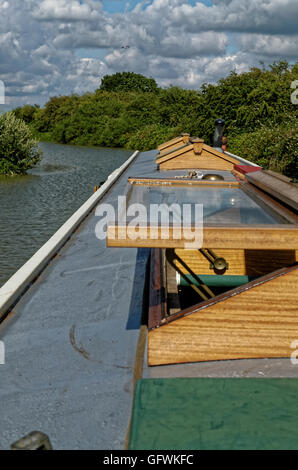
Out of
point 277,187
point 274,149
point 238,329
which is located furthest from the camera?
point 274,149

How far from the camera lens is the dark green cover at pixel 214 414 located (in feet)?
5.85

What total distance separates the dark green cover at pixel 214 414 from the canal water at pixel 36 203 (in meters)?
6.35

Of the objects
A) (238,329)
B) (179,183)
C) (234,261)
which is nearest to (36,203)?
(179,183)

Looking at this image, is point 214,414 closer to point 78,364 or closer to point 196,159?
point 78,364

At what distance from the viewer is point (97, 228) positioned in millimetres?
5863

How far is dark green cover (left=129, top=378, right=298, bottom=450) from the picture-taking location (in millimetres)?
1782

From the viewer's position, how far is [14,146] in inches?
856

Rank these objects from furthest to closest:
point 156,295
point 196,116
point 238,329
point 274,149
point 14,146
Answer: point 196,116, point 14,146, point 274,149, point 156,295, point 238,329

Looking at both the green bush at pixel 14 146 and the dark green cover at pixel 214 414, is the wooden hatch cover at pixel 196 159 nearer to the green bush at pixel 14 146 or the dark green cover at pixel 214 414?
the dark green cover at pixel 214 414

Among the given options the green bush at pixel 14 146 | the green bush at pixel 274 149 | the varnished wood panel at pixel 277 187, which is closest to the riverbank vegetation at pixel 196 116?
the green bush at pixel 274 149

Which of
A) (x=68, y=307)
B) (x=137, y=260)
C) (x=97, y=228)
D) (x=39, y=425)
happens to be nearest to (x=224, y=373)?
(x=39, y=425)

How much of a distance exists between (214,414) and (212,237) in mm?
719
